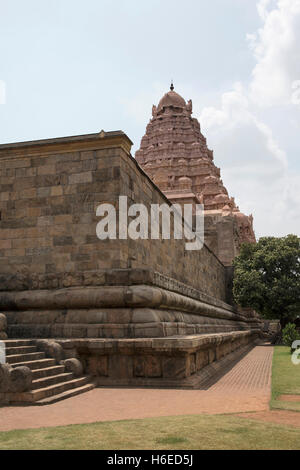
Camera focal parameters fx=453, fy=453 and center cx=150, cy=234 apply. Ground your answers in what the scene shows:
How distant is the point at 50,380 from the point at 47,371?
191 millimetres

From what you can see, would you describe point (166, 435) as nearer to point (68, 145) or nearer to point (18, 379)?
point (18, 379)

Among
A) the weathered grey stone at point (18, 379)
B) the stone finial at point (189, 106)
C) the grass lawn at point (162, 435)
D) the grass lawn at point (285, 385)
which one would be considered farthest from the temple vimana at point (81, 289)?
the stone finial at point (189, 106)

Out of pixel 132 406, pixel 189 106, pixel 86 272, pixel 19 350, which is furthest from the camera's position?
pixel 189 106

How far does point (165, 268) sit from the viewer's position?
461 inches

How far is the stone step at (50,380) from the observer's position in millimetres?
5668

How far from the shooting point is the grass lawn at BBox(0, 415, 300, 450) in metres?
3.45

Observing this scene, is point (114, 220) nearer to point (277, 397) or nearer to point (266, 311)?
point (277, 397)

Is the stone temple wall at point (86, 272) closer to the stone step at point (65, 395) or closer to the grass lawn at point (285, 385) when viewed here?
the stone step at point (65, 395)

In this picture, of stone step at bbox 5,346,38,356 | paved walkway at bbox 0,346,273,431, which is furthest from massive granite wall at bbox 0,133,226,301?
paved walkway at bbox 0,346,273,431

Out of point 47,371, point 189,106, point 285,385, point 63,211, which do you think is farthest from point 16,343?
point 189,106

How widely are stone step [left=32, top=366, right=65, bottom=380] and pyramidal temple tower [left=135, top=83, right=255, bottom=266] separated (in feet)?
83.5

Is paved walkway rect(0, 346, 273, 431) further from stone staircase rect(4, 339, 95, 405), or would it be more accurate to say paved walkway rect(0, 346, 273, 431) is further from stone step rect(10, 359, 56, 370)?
stone step rect(10, 359, 56, 370)

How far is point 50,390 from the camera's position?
5.70 metres
